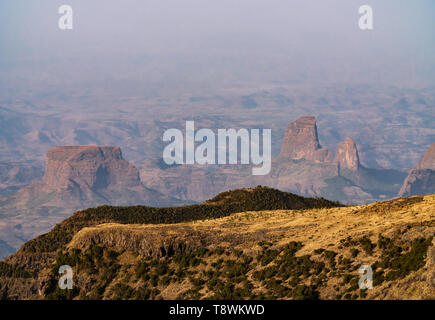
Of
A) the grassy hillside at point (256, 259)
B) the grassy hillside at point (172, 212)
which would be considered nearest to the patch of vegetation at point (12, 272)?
the grassy hillside at point (256, 259)

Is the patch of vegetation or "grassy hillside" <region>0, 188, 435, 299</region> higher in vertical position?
"grassy hillside" <region>0, 188, 435, 299</region>

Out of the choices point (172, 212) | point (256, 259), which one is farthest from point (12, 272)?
point (256, 259)

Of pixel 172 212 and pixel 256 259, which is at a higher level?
pixel 256 259

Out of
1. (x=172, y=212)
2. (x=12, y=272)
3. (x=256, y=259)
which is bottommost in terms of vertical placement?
(x=12, y=272)

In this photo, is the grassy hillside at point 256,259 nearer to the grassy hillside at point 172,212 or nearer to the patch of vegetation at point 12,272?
the patch of vegetation at point 12,272

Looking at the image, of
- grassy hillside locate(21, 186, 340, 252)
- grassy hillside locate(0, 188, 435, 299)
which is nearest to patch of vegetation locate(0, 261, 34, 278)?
grassy hillside locate(0, 188, 435, 299)

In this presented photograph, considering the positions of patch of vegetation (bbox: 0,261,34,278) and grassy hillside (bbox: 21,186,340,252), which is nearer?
patch of vegetation (bbox: 0,261,34,278)

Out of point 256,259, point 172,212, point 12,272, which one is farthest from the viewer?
point 172,212

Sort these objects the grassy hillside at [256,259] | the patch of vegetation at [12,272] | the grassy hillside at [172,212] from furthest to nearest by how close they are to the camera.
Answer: the grassy hillside at [172,212] → the patch of vegetation at [12,272] → the grassy hillside at [256,259]

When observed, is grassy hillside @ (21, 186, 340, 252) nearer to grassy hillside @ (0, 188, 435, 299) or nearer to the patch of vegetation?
the patch of vegetation

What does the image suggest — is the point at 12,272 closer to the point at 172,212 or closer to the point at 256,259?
the point at 172,212
